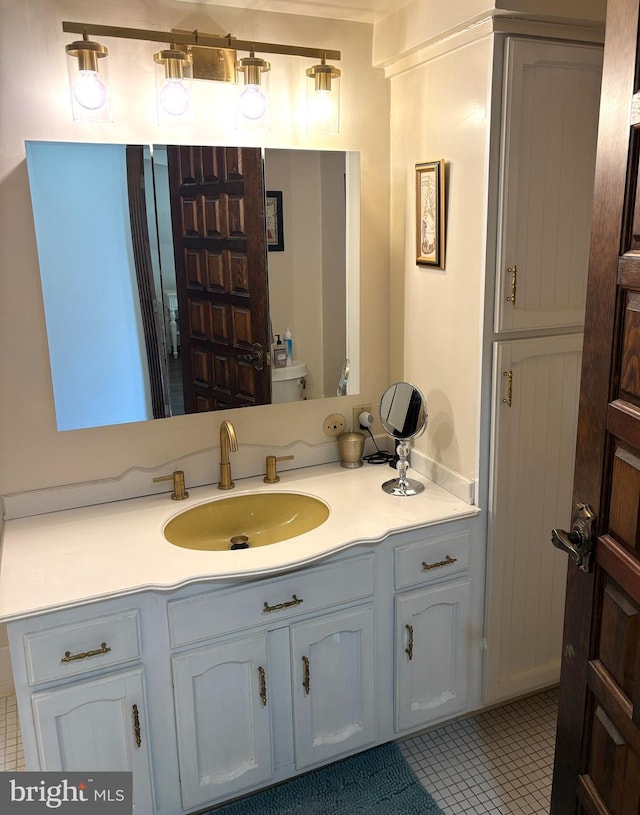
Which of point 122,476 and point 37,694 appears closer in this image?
point 37,694

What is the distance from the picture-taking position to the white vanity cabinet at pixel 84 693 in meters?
1.56

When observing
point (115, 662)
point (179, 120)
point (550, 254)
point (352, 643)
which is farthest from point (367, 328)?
point (115, 662)

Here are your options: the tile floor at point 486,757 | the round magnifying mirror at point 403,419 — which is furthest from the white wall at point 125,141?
the tile floor at point 486,757

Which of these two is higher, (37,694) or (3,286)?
(3,286)

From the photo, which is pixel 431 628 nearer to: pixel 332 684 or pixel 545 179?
pixel 332 684

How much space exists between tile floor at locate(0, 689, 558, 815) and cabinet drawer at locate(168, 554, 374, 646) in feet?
2.03

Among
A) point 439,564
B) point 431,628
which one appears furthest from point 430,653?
point 439,564

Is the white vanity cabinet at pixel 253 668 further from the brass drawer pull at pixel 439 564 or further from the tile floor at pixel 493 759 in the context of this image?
the tile floor at pixel 493 759

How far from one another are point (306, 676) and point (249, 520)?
49 cm

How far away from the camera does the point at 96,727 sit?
5.41 ft

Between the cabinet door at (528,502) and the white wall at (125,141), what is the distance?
0.57 meters

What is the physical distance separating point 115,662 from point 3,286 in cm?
101

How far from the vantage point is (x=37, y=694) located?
1576 mm

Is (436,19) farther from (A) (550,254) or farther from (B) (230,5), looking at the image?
(A) (550,254)
